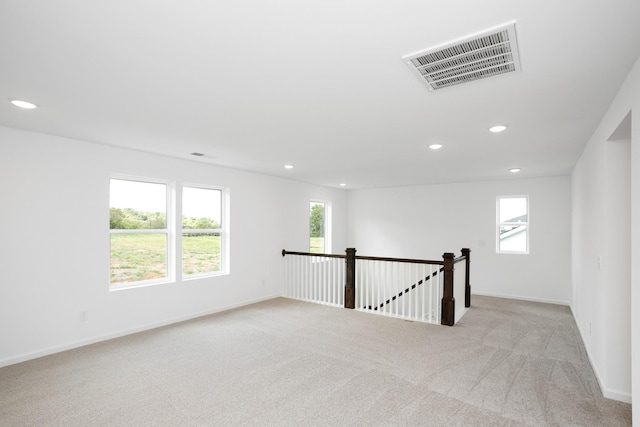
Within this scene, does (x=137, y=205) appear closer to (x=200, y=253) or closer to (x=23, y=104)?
(x=200, y=253)

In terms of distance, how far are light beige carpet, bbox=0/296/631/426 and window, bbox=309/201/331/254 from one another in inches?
132

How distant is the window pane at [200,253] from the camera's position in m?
5.15

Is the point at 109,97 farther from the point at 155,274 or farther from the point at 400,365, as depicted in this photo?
the point at 400,365

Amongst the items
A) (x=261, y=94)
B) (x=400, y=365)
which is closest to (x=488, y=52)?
(x=261, y=94)

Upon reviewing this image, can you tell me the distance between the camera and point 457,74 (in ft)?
6.88

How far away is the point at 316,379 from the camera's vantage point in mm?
3076

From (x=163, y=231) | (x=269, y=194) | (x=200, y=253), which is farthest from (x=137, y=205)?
(x=269, y=194)

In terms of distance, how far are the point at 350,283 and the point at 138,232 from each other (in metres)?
3.38

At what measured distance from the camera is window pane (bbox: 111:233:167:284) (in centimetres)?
434

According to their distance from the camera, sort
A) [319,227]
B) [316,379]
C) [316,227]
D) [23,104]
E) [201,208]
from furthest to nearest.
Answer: [319,227] → [316,227] → [201,208] → [316,379] → [23,104]

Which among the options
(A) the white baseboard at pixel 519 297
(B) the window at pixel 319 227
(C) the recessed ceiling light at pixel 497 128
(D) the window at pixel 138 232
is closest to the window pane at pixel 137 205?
(D) the window at pixel 138 232

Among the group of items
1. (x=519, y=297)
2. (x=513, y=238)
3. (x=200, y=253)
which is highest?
(x=513, y=238)

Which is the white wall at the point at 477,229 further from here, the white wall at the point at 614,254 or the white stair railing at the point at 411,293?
the white wall at the point at 614,254

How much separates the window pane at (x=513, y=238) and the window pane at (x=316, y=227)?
4.00 meters
